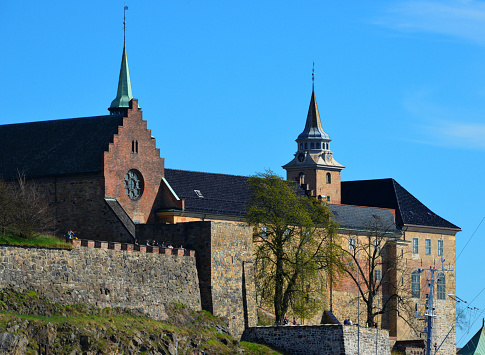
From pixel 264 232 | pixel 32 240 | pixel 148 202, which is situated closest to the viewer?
pixel 32 240

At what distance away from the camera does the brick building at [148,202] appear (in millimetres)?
76500

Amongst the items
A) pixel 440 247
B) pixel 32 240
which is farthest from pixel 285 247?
pixel 440 247

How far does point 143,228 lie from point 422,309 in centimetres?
3587

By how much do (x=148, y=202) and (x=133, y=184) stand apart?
6.84 feet

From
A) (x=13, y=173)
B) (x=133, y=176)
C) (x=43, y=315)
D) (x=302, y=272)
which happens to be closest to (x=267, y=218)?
(x=302, y=272)

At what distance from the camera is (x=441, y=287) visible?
110188 mm

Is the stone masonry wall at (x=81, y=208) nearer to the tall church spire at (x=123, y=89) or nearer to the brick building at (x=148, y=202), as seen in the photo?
the brick building at (x=148, y=202)

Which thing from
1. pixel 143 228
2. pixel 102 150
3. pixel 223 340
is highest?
pixel 102 150

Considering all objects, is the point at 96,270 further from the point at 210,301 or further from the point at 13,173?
the point at 13,173

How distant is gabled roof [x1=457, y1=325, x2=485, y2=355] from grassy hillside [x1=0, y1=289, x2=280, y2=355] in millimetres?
49625

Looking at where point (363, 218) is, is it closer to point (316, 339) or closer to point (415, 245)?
point (415, 245)

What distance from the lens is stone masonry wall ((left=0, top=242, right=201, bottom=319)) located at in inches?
2473

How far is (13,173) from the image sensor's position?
3292 inches

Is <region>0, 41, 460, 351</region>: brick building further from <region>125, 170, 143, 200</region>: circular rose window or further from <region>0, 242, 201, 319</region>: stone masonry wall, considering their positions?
<region>0, 242, 201, 319</region>: stone masonry wall
